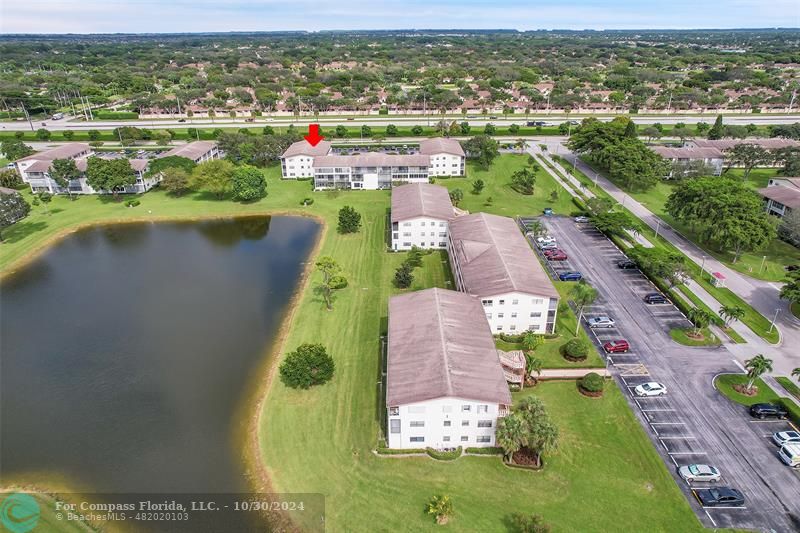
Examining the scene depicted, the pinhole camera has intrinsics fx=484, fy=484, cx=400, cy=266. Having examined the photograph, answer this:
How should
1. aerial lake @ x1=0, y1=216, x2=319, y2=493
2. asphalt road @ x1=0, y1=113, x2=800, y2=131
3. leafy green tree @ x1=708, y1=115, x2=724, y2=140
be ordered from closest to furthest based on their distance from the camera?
aerial lake @ x1=0, y1=216, x2=319, y2=493 < leafy green tree @ x1=708, y1=115, x2=724, y2=140 < asphalt road @ x1=0, y1=113, x2=800, y2=131

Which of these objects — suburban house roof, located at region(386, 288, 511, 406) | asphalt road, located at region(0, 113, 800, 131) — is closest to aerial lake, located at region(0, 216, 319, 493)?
suburban house roof, located at region(386, 288, 511, 406)

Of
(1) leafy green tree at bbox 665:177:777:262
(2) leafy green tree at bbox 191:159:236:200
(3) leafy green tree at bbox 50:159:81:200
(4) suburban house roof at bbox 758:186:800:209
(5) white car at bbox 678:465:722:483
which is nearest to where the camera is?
(5) white car at bbox 678:465:722:483

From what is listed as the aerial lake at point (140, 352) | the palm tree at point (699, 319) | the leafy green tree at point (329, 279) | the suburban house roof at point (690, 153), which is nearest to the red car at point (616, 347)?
the palm tree at point (699, 319)

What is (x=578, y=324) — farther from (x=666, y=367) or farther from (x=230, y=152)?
(x=230, y=152)

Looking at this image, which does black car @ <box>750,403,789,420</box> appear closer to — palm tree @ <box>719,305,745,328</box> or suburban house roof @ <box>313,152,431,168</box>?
palm tree @ <box>719,305,745,328</box>

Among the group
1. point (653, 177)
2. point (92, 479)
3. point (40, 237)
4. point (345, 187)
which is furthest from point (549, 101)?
point (92, 479)

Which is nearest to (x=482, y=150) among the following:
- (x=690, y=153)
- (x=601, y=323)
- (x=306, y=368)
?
(x=690, y=153)
